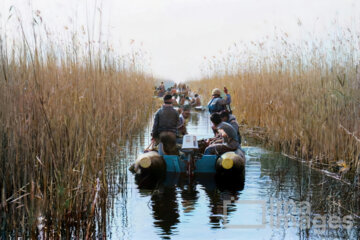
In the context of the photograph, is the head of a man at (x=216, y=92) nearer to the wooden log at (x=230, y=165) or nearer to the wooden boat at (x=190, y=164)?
the wooden boat at (x=190, y=164)

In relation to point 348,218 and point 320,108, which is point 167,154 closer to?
point 320,108

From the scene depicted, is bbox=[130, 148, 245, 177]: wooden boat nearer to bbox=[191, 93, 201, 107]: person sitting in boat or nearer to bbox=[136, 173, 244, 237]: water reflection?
bbox=[136, 173, 244, 237]: water reflection

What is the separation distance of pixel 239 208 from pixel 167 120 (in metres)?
3.35

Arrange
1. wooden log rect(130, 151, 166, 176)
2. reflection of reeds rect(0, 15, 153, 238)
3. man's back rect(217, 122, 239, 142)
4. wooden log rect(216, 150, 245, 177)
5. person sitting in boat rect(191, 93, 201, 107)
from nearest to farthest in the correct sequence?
reflection of reeds rect(0, 15, 153, 238) < wooden log rect(216, 150, 245, 177) < wooden log rect(130, 151, 166, 176) < man's back rect(217, 122, 239, 142) < person sitting in boat rect(191, 93, 201, 107)

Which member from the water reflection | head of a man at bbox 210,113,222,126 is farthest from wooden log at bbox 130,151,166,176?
head of a man at bbox 210,113,222,126

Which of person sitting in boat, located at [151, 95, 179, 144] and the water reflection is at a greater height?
person sitting in boat, located at [151, 95, 179, 144]

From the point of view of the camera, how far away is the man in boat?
10.3 m

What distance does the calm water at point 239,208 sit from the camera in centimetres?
611

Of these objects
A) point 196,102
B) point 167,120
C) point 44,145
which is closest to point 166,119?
point 167,120

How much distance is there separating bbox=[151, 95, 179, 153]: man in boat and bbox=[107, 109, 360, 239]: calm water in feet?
2.79

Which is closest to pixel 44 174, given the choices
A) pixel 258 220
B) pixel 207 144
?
pixel 258 220

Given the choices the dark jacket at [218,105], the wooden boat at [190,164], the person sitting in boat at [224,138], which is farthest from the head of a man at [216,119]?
the dark jacket at [218,105]

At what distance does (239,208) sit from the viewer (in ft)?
24.0

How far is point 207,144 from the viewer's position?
36.2 feet
